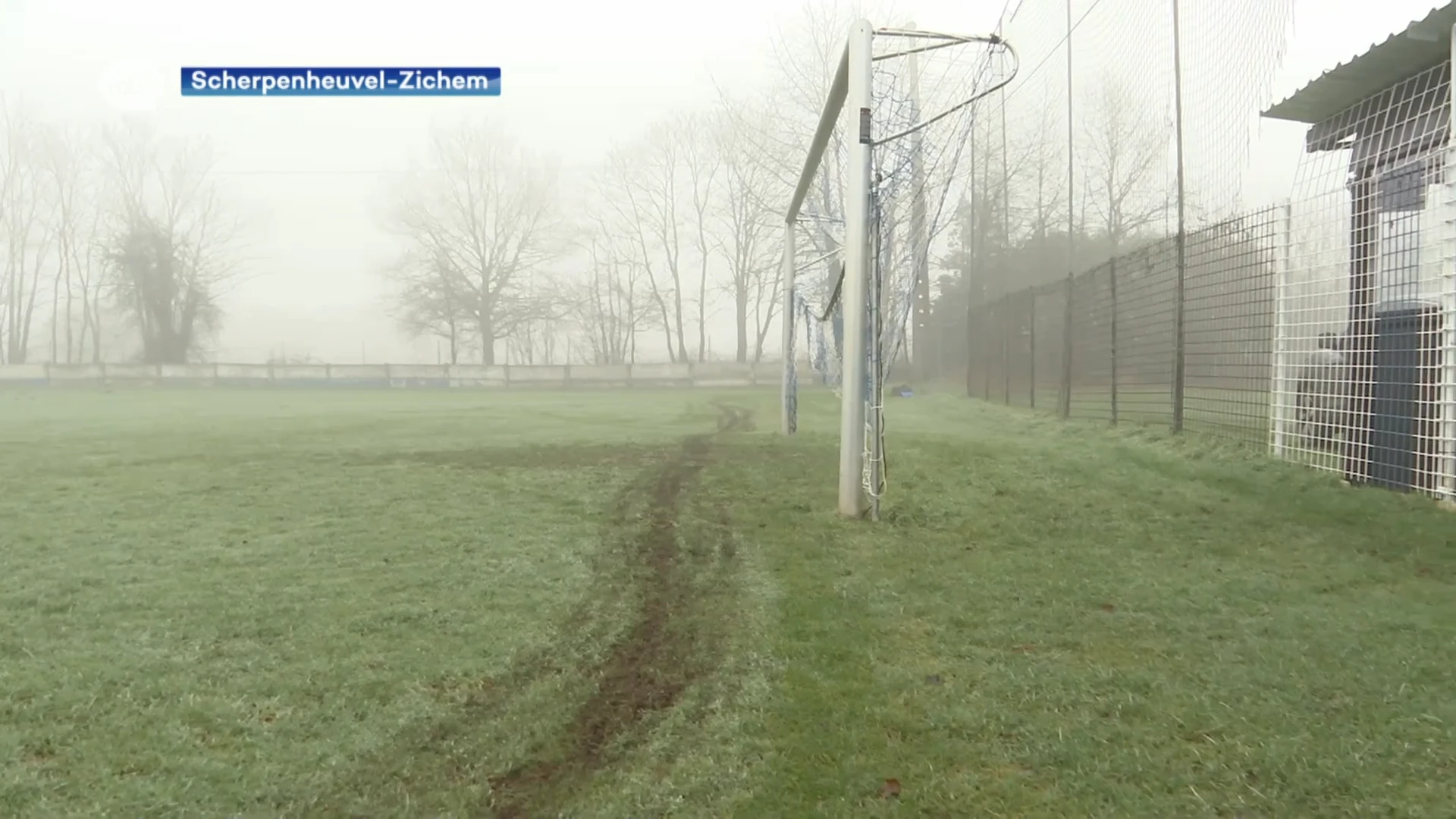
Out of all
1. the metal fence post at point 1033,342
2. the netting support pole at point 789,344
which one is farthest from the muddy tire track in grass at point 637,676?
the metal fence post at point 1033,342

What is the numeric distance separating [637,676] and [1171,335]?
5906 millimetres

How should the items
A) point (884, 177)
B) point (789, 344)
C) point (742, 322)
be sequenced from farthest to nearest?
point (742, 322) < point (789, 344) < point (884, 177)

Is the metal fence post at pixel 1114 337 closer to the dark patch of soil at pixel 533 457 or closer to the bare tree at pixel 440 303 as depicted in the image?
the dark patch of soil at pixel 533 457

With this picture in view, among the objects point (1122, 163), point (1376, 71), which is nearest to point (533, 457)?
point (1376, 71)

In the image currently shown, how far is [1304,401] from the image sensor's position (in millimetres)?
4832

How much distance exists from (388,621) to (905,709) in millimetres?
1501

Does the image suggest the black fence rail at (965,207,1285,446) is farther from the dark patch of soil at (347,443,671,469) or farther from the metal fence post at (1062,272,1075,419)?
the dark patch of soil at (347,443,671,469)

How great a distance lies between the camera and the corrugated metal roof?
388cm

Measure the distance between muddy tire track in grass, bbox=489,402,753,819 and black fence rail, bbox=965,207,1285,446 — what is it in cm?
400

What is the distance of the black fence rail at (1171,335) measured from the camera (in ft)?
17.8

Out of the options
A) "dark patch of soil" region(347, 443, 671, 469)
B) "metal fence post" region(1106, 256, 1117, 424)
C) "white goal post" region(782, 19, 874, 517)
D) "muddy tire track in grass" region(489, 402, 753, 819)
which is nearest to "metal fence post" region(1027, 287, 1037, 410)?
"metal fence post" region(1106, 256, 1117, 424)

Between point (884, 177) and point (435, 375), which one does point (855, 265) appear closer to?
point (884, 177)

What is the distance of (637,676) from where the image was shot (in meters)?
2.15

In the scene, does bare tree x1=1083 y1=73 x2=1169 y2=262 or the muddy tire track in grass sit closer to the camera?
the muddy tire track in grass
